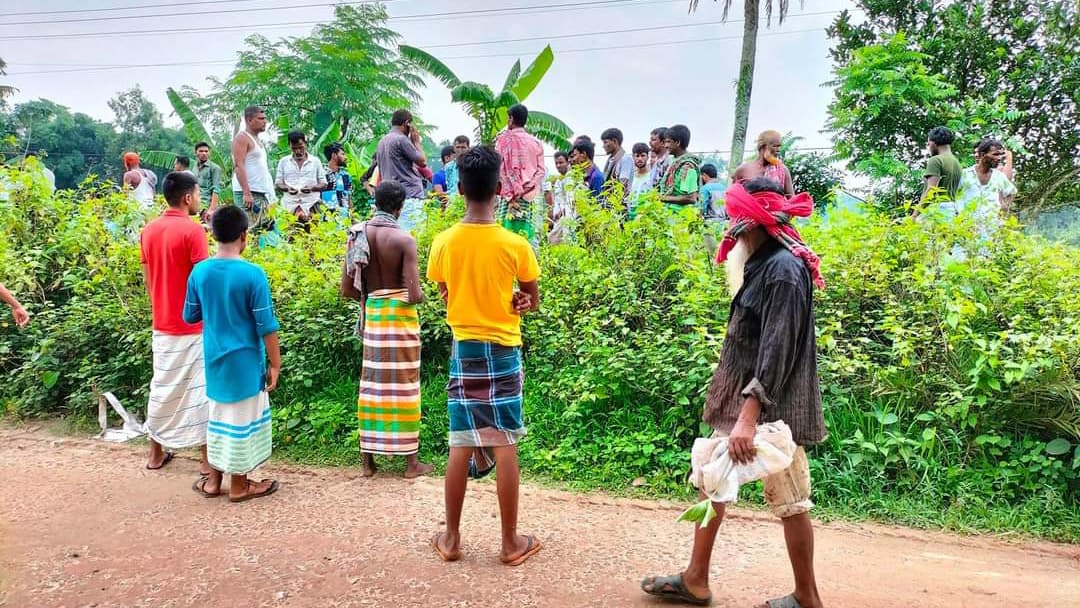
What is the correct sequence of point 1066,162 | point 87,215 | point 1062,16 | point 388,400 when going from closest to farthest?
point 388,400
point 87,215
point 1062,16
point 1066,162

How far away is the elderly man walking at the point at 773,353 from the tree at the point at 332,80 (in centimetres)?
1911

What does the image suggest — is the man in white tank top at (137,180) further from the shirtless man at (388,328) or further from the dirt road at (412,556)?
the shirtless man at (388,328)

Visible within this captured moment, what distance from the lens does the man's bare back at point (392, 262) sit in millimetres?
4266

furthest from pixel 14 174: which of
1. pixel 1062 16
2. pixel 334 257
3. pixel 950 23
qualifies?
pixel 1062 16

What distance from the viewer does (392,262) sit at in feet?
14.1

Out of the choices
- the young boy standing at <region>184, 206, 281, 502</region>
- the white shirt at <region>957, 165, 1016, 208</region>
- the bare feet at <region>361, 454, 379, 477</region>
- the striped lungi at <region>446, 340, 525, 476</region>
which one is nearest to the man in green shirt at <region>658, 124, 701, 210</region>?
the white shirt at <region>957, 165, 1016, 208</region>

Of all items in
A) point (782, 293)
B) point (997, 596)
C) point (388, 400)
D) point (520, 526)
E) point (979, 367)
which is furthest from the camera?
point (388, 400)

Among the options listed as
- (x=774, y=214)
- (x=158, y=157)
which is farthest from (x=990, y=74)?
(x=158, y=157)

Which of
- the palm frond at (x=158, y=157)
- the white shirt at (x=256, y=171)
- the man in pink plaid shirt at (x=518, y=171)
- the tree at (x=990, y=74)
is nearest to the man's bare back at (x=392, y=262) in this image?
the man in pink plaid shirt at (x=518, y=171)

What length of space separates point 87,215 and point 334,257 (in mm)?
2885

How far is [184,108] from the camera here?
50.1 ft

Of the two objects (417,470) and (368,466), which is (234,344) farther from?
(417,470)

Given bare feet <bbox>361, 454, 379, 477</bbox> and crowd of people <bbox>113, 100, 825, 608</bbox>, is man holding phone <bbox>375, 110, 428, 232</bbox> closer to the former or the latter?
crowd of people <bbox>113, 100, 825, 608</bbox>

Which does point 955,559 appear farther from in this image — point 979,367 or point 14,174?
point 14,174
